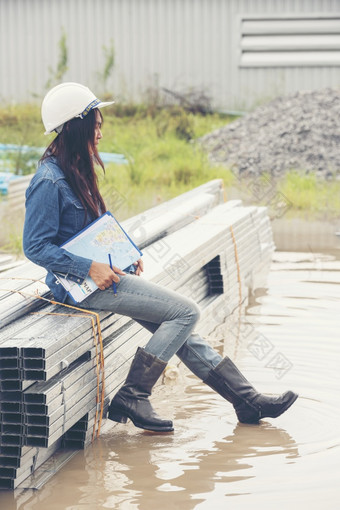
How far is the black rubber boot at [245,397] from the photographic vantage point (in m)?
4.88

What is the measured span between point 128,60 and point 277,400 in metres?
14.5

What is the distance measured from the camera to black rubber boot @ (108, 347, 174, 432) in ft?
15.4

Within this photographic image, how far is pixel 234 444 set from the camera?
4680 millimetres

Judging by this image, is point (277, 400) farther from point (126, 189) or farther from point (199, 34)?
point (199, 34)

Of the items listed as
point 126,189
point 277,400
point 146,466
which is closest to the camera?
point 146,466

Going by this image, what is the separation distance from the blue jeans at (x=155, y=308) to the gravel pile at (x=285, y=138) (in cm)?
959

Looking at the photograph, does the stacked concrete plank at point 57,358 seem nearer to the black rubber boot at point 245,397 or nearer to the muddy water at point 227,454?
the muddy water at point 227,454

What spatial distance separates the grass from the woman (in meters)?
4.52

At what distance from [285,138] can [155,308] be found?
1092cm

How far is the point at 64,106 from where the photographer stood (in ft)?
14.7

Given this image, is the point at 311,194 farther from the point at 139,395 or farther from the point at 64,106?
the point at 64,106

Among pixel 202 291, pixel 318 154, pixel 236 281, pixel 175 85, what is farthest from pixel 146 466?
pixel 175 85

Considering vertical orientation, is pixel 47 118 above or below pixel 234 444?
above

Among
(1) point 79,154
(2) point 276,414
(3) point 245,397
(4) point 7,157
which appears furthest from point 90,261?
(4) point 7,157
